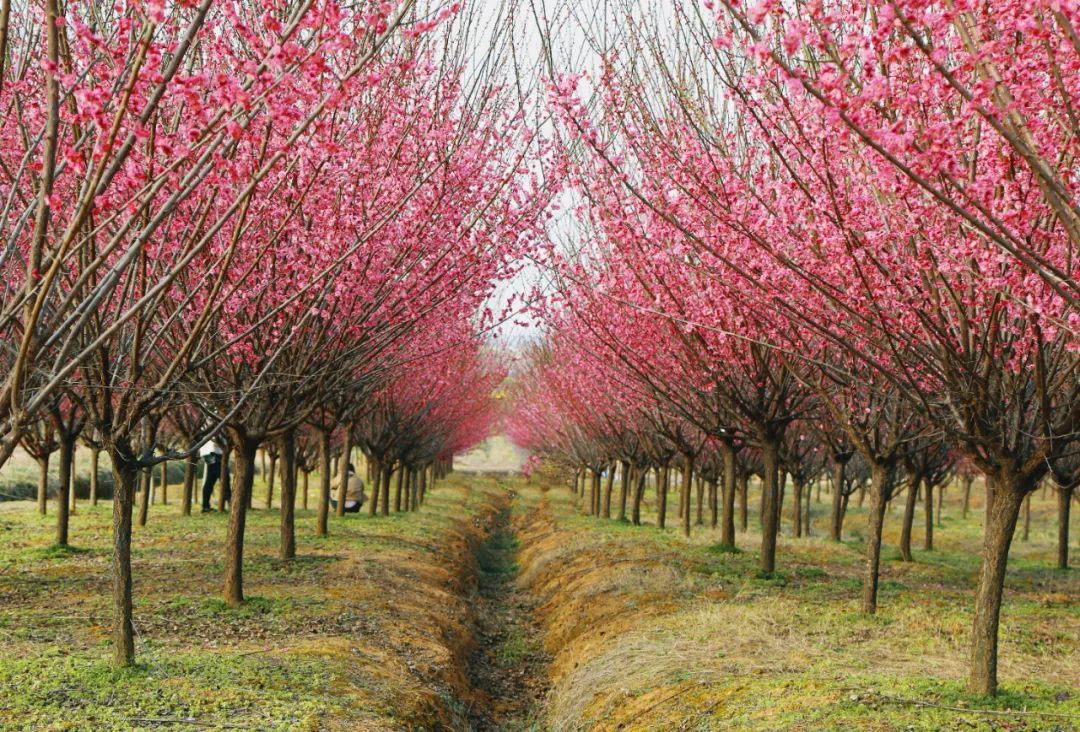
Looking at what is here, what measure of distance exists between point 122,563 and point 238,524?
327cm

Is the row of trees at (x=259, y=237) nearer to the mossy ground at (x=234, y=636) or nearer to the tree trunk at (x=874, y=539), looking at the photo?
the mossy ground at (x=234, y=636)

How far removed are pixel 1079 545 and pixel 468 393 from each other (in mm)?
20349

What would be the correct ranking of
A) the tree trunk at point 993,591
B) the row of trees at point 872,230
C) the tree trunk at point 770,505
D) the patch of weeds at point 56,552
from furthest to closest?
the tree trunk at point 770,505 → the patch of weeds at point 56,552 → the tree trunk at point 993,591 → the row of trees at point 872,230

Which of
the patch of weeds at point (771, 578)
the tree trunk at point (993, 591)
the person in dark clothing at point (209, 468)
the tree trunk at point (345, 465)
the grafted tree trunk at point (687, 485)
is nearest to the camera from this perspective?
the tree trunk at point (993, 591)

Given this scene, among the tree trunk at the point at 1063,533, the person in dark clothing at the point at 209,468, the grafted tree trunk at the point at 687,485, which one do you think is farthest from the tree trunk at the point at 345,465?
the tree trunk at the point at 1063,533

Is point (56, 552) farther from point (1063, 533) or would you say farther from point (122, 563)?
point (1063, 533)

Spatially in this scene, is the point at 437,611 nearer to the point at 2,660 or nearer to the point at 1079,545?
the point at 2,660

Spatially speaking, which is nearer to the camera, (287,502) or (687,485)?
(287,502)

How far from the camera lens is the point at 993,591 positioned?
7.04 m

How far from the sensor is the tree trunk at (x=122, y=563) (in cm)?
742

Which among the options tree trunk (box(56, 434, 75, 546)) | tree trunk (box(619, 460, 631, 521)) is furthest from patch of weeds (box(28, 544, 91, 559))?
tree trunk (box(619, 460, 631, 521))

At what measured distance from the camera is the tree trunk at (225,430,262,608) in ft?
34.6

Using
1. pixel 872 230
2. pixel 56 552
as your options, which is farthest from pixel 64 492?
pixel 872 230

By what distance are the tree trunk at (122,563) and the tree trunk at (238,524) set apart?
2.87 meters
